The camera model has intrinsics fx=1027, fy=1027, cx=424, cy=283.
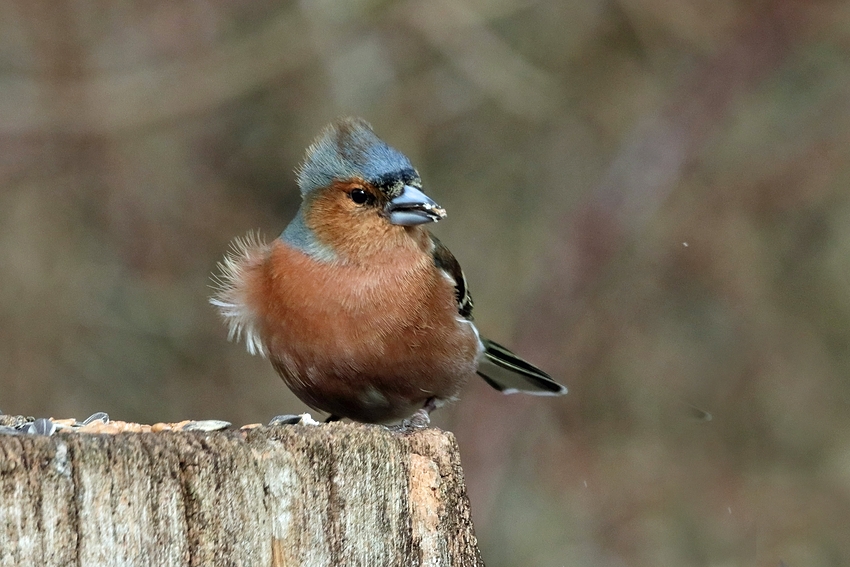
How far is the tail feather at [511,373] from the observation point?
→ 20.3ft

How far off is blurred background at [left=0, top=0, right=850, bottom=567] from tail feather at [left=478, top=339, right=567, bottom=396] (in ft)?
7.69

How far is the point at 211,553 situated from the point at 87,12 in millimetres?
7699

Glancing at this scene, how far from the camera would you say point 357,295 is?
479cm

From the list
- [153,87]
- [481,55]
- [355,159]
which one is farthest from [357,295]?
[481,55]

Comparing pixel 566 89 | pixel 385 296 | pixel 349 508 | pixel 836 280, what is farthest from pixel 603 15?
pixel 349 508

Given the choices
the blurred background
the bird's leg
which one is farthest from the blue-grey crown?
the blurred background

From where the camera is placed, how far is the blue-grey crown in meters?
5.02

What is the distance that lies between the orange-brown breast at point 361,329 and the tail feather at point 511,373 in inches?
39.5

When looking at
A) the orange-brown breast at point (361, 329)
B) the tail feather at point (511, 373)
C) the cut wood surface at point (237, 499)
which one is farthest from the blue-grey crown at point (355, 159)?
the cut wood surface at point (237, 499)

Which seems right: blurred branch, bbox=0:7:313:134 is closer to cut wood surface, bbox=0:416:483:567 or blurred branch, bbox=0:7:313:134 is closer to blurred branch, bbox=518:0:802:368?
blurred branch, bbox=518:0:802:368

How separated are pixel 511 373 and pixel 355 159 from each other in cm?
186

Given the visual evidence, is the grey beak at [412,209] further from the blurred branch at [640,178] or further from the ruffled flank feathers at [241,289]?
the blurred branch at [640,178]

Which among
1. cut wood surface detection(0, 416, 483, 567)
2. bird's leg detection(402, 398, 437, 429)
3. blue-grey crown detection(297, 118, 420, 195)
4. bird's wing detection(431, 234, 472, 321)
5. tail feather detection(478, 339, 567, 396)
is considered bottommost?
cut wood surface detection(0, 416, 483, 567)

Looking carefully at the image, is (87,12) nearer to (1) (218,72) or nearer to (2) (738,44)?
(1) (218,72)
